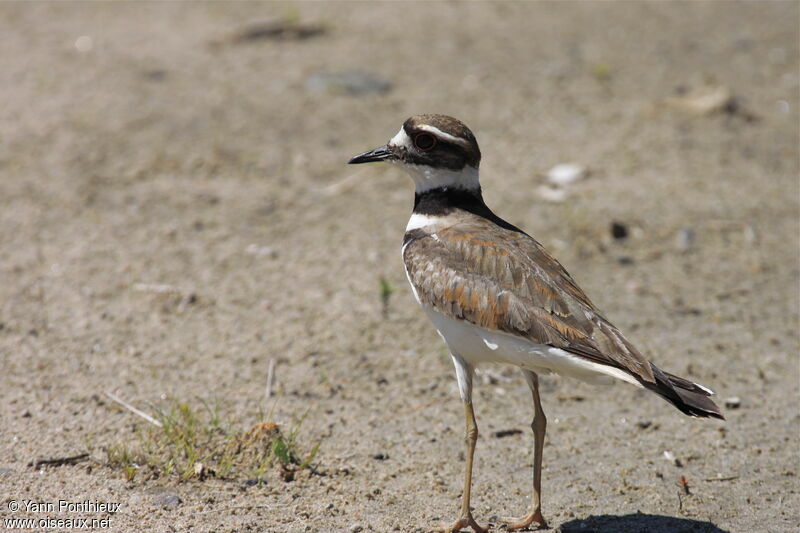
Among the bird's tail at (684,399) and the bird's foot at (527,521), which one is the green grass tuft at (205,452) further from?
the bird's tail at (684,399)

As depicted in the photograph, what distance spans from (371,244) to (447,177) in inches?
102

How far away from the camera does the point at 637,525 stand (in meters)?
4.61

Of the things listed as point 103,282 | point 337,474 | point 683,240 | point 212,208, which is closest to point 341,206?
point 212,208

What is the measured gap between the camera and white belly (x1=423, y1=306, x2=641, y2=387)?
13.7ft

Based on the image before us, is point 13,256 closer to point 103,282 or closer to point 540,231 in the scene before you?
point 103,282

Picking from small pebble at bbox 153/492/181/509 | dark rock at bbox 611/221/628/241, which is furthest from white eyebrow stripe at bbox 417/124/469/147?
dark rock at bbox 611/221/628/241

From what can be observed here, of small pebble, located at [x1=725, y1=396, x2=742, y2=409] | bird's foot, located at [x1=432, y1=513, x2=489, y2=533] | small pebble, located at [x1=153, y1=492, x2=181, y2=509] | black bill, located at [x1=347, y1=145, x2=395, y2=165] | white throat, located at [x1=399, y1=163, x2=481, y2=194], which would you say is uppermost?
black bill, located at [x1=347, y1=145, x2=395, y2=165]

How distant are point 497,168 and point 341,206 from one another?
5.43ft

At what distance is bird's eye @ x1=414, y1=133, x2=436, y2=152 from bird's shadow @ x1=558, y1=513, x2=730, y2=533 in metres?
2.07

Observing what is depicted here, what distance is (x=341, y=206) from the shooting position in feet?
27.1

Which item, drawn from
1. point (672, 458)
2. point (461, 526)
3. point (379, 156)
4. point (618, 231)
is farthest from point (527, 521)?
point (618, 231)

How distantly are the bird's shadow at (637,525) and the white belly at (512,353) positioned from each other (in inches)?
30.6

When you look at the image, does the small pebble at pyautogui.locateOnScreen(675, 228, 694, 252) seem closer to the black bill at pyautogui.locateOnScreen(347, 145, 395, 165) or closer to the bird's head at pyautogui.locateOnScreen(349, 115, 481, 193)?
the bird's head at pyautogui.locateOnScreen(349, 115, 481, 193)

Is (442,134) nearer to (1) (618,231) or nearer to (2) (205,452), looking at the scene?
(2) (205,452)
